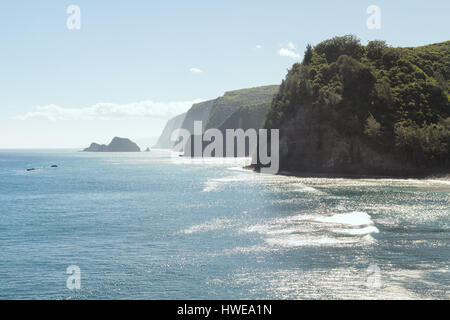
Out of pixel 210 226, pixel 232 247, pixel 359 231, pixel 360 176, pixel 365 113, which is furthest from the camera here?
pixel 365 113

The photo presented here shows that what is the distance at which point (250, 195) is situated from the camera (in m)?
90.8

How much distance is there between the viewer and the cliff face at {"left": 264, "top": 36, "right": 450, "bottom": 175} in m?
128

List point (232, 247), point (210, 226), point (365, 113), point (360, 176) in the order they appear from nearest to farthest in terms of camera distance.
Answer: point (232, 247), point (210, 226), point (360, 176), point (365, 113)

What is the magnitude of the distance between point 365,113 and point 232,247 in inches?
4289

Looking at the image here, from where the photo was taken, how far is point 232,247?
4525 centimetres

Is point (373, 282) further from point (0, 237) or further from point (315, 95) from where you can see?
point (315, 95)

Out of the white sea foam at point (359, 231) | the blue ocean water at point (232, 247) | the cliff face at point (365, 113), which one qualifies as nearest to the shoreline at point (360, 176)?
the cliff face at point (365, 113)

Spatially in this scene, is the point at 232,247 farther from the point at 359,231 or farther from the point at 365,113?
the point at 365,113

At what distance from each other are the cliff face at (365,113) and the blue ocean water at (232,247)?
43746 mm

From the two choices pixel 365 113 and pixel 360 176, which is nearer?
pixel 360 176

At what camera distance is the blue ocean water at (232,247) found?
3241cm

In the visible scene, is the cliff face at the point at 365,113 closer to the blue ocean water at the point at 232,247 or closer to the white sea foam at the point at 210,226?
the blue ocean water at the point at 232,247

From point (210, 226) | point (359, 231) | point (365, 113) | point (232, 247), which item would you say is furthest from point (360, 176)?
point (232, 247)
